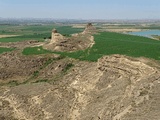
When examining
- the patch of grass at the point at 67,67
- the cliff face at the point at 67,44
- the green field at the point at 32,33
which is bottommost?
the green field at the point at 32,33

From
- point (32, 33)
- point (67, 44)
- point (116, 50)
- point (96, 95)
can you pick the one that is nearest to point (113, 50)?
point (116, 50)

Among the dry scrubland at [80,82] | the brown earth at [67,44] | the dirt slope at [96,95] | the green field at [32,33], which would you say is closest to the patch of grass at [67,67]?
the dry scrubland at [80,82]

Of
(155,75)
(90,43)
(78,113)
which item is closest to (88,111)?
(78,113)

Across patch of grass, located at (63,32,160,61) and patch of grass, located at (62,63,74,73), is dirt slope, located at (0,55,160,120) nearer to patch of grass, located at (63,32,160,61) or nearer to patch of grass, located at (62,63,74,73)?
patch of grass, located at (62,63,74,73)

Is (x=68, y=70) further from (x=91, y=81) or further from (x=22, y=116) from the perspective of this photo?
(x=22, y=116)

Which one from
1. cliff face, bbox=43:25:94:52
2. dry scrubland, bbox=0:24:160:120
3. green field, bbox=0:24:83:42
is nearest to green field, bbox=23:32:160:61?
dry scrubland, bbox=0:24:160:120

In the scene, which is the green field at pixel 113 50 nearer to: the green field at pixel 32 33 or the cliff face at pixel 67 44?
→ the cliff face at pixel 67 44

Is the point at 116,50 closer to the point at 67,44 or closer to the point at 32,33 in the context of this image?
the point at 67,44
